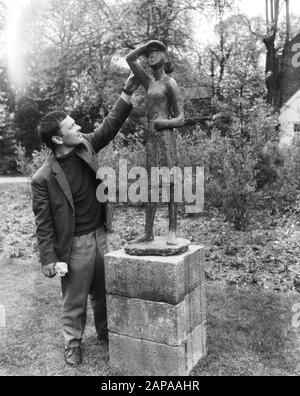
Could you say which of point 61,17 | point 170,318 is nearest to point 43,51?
point 61,17

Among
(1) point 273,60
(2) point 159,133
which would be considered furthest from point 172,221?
(1) point 273,60

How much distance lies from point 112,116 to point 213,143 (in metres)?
4.68

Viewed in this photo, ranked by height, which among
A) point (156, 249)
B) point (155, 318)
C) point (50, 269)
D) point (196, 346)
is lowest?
point (196, 346)

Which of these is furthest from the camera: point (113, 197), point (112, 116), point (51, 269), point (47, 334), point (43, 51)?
point (43, 51)

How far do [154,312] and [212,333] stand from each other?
1102 mm

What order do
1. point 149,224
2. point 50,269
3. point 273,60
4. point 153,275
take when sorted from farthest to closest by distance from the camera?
point 273,60 → point 149,224 → point 50,269 → point 153,275

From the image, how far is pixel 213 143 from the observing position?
827 cm

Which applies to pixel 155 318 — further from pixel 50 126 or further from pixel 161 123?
pixel 50 126

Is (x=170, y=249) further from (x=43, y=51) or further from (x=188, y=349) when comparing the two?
(x=43, y=51)

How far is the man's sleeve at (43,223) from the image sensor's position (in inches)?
142

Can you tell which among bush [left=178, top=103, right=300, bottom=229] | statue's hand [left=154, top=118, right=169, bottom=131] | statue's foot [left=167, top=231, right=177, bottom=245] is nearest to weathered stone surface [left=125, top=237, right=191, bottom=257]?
statue's foot [left=167, top=231, right=177, bottom=245]

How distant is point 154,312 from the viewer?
3.37 m

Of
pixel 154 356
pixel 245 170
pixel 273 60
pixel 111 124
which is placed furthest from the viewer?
pixel 273 60

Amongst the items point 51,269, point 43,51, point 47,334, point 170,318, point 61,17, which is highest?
point 61,17
